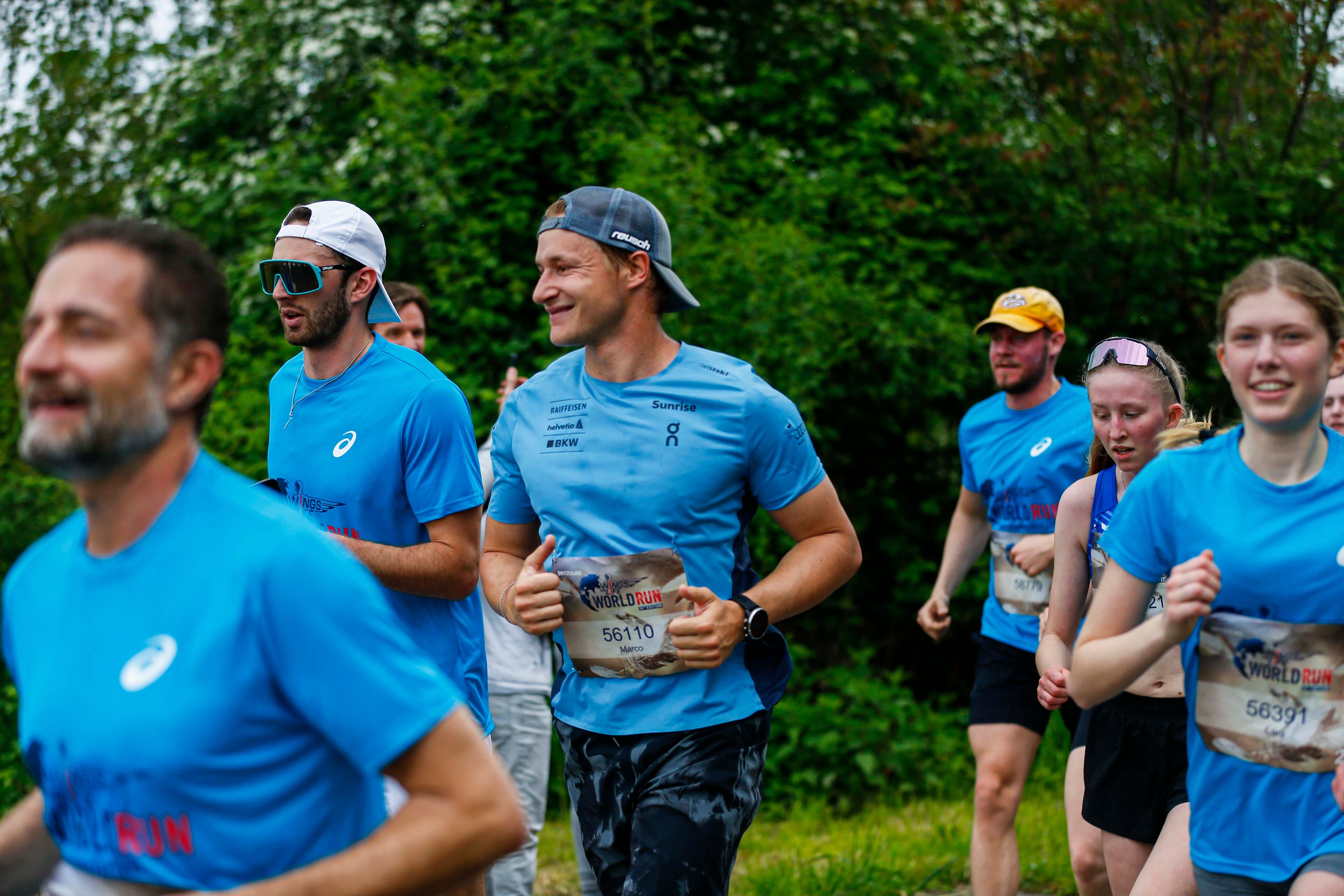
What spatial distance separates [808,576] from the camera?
3.60 m

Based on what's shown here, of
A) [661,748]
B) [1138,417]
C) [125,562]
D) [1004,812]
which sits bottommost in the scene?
[1004,812]

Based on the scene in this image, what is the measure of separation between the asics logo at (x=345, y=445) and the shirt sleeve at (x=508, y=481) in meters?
0.41

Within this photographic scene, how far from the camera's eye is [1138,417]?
13.2 feet

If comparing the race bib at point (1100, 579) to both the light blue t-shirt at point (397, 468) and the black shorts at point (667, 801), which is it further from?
the light blue t-shirt at point (397, 468)

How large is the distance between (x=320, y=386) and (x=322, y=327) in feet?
0.57

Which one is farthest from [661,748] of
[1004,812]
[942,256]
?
[942,256]

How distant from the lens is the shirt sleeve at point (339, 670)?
1.69m

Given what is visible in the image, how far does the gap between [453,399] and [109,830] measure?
2.11 meters

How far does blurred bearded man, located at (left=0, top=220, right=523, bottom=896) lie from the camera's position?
5.53 feet

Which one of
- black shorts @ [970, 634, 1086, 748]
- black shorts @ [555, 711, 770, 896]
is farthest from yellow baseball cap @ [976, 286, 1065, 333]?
black shorts @ [555, 711, 770, 896]

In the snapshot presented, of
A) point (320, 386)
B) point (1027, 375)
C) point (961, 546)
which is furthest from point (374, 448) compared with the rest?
point (961, 546)

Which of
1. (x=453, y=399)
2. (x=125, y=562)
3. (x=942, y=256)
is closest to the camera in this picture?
(x=125, y=562)

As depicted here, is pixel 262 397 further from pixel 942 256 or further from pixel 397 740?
pixel 397 740

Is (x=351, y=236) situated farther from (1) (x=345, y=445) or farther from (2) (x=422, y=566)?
(2) (x=422, y=566)
